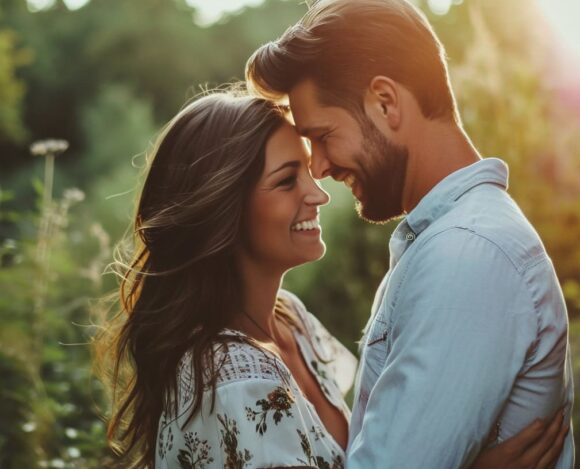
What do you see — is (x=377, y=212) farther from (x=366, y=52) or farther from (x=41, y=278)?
(x=41, y=278)

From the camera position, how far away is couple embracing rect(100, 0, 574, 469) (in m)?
1.87

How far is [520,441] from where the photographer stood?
2.04 meters

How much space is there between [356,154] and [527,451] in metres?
1.06

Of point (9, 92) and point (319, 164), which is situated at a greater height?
point (9, 92)

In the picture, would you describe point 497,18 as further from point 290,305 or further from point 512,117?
point 290,305

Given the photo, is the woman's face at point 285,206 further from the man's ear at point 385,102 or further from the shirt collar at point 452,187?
the shirt collar at point 452,187

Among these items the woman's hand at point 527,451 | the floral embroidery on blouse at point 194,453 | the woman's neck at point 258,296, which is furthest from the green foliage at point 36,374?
the woman's hand at point 527,451

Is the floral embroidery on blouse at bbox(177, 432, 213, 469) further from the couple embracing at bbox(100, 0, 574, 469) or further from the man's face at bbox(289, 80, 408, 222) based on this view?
the man's face at bbox(289, 80, 408, 222)

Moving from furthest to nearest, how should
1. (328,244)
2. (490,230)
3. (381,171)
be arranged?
(328,244) < (381,171) < (490,230)

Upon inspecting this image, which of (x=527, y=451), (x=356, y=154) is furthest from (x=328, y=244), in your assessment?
(x=527, y=451)

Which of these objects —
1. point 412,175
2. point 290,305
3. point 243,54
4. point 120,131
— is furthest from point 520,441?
point 243,54

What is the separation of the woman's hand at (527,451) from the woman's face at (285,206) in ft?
3.87

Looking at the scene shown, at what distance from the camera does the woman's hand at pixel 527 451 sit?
6.63 ft

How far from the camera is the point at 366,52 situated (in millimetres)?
2457
